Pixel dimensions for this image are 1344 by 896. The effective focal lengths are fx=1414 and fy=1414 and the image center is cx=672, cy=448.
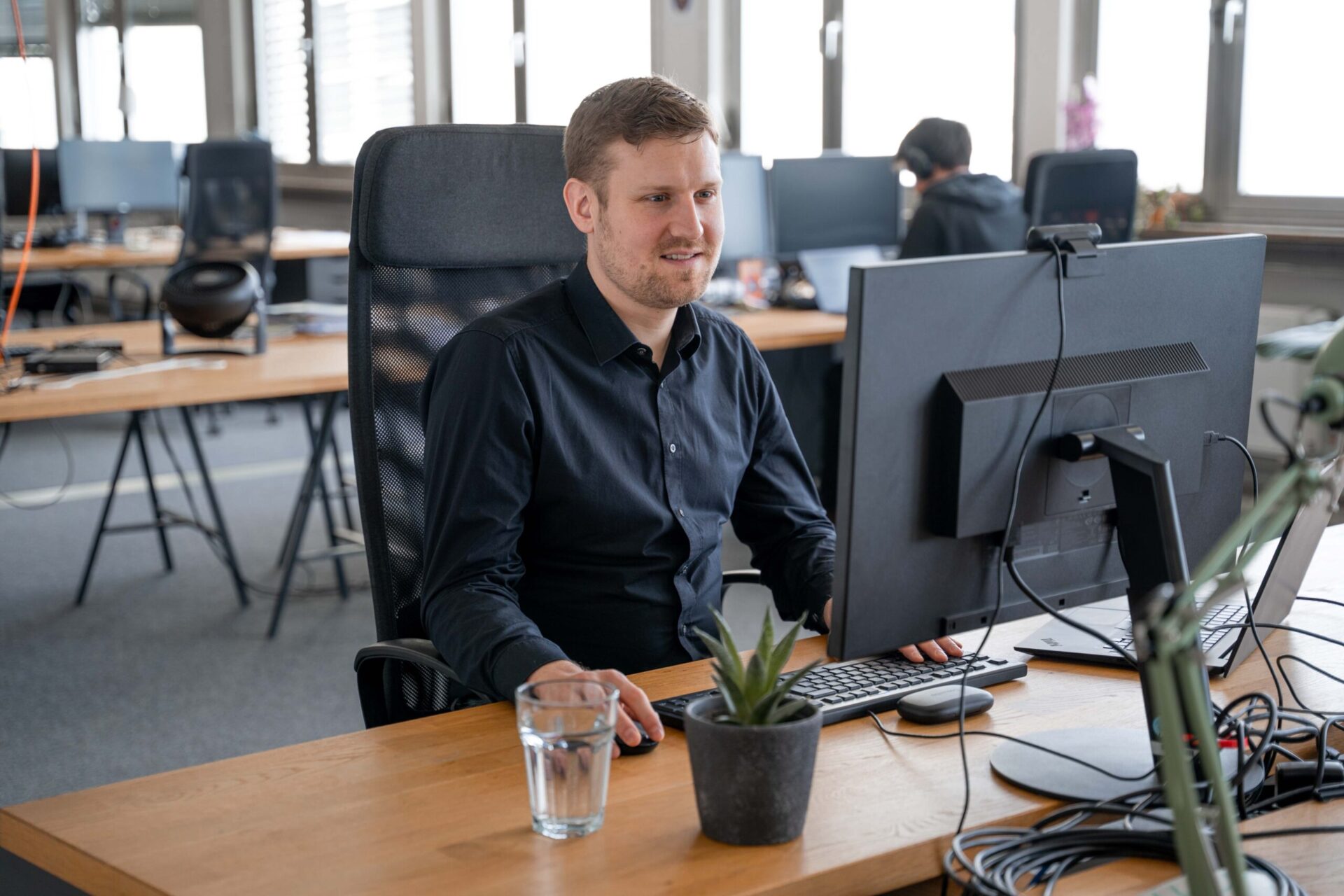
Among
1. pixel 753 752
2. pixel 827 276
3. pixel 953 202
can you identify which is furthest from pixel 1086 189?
pixel 753 752

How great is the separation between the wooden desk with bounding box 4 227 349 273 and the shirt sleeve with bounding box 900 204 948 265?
2404 mm

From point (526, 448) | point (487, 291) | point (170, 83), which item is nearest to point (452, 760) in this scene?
point (526, 448)

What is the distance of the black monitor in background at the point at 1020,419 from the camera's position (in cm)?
101

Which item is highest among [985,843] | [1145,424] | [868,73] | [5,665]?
[868,73]

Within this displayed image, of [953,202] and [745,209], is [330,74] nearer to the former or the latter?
[745,209]

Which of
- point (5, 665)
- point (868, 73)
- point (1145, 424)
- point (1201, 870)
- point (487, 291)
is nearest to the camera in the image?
point (1201, 870)

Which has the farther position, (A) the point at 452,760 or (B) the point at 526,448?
(B) the point at 526,448

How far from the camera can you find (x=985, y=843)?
1000 millimetres

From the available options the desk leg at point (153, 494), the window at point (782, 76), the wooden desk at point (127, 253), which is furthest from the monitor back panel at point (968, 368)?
the window at point (782, 76)

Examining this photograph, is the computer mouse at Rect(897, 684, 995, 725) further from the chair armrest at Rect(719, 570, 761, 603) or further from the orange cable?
the orange cable

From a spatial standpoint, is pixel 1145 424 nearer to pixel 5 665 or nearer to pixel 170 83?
pixel 5 665

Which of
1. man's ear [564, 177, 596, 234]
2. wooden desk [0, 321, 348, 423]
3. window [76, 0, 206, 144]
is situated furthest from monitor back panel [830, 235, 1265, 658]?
window [76, 0, 206, 144]

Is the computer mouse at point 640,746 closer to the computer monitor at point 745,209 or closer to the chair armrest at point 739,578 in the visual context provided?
the chair armrest at point 739,578

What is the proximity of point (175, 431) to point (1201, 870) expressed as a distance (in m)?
5.94
